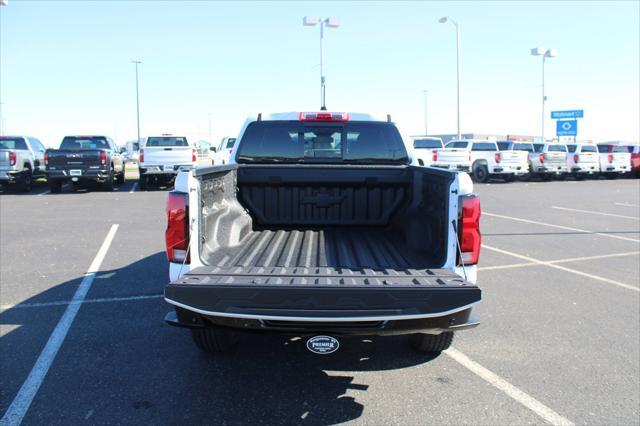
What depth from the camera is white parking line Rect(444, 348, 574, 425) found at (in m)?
3.21

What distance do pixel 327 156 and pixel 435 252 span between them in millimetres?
2074

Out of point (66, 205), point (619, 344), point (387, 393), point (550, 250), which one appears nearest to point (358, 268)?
point (387, 393)

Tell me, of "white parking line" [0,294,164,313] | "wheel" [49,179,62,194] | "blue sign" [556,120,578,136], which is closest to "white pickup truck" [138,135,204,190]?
"wheel" [49,179,62,194]

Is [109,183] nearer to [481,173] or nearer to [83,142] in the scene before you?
[83,142]

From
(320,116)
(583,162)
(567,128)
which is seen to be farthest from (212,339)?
(567,128)

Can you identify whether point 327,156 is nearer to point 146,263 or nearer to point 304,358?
point 304,358

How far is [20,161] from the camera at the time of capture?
17.7m

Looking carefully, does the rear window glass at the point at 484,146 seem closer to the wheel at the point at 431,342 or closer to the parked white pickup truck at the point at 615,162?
the parked white pickup truck at the point at 615,162

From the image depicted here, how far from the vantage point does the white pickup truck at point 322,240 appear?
286 cm

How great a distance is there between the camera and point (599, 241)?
30.4 ft

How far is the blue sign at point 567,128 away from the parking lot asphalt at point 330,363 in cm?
4949

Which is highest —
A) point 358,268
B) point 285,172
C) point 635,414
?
point 285,172

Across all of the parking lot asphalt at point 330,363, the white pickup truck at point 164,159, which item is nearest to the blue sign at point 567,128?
the white pickup truck at point 164,159

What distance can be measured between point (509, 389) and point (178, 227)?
8.21 feet
